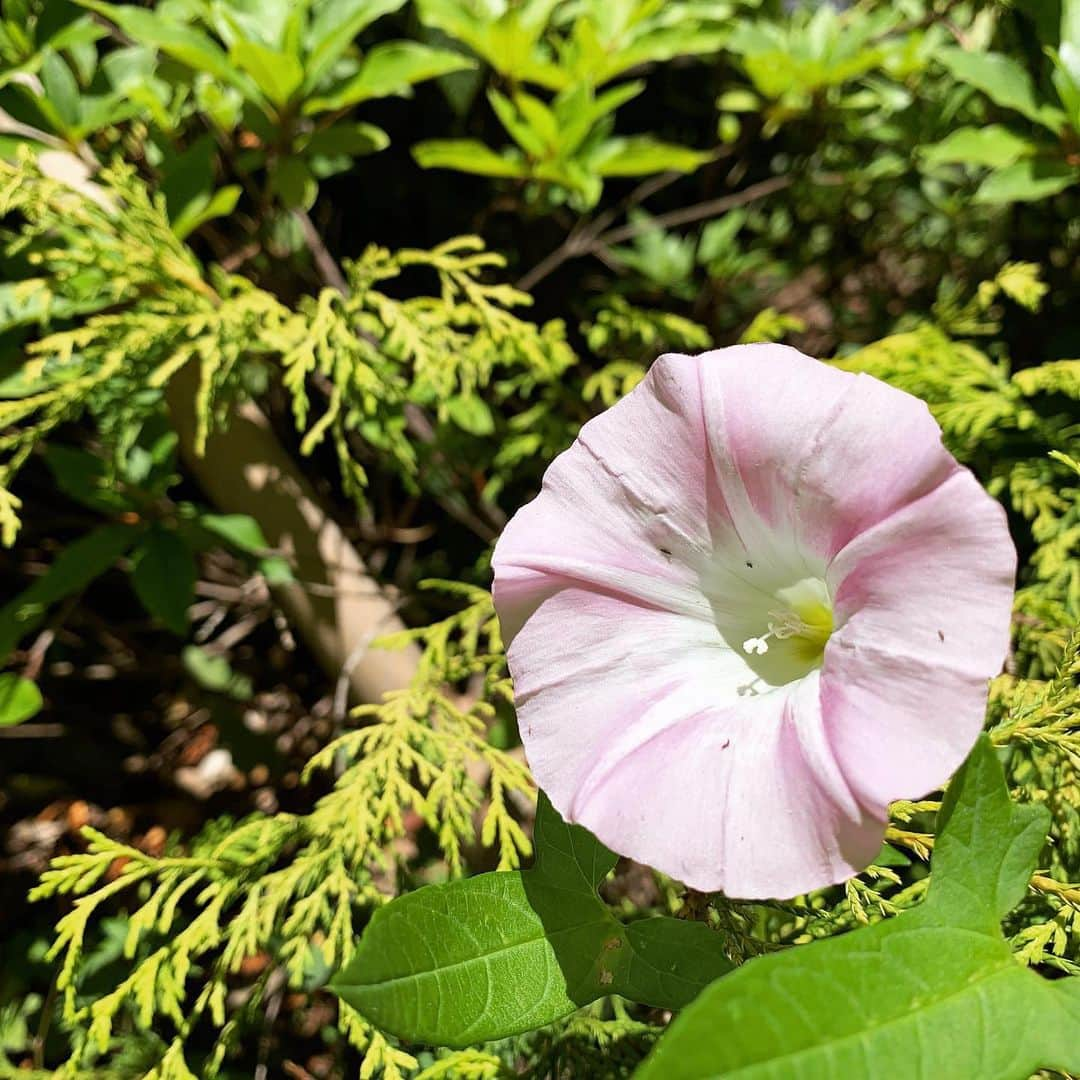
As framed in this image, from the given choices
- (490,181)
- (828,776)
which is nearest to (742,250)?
(490,181)

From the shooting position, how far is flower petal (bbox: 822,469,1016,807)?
616 millimetres

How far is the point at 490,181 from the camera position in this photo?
1918 millimetres

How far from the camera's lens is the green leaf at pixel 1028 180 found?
48.5 inches

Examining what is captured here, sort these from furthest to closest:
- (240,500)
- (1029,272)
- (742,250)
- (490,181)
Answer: (742,250) → (490,181) → (240,500) → (1029,272)

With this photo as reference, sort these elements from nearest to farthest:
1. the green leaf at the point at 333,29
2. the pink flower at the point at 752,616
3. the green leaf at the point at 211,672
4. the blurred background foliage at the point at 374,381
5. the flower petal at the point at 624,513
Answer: the pink flower at the point at 752,616 → the flower petal at the point at 624,513 → the blurred background foliage at the point at 374,381 → the green leaf at the point at 333,29 → the green leaf at the point at 211,672

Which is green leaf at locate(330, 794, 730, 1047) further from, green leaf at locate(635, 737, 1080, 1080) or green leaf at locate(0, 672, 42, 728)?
green leaf at locate(0, 672, 42, 728)

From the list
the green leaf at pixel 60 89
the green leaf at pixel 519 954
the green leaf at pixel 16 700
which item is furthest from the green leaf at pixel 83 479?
the green leaf at pixel 519 954

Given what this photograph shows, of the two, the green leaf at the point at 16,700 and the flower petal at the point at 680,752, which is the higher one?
the flower petal at the point at 680,752

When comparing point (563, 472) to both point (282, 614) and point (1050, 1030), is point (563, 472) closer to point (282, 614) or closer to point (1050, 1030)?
point (1050, 1030)

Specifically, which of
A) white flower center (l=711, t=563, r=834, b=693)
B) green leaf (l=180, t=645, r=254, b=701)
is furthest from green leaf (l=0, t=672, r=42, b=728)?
white flower center (l=711, t=563, r=834, b=693)

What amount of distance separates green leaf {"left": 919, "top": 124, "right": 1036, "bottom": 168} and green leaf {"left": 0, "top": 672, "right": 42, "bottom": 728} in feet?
4.81

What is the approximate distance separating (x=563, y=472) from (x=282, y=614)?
0.92m

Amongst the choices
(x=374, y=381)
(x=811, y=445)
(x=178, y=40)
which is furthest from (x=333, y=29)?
(x=811, y=445)

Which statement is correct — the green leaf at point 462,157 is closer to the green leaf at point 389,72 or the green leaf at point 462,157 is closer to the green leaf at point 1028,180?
the green leaf at point 389,72
